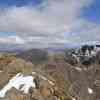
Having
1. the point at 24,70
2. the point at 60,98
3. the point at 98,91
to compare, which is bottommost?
the point at 98,91

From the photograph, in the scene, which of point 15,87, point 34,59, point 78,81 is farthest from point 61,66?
point 15,87

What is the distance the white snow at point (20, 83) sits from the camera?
79.4ft

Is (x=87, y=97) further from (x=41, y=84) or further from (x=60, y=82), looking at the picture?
(x=41, y=84)

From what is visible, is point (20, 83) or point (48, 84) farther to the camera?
point (20, 83)

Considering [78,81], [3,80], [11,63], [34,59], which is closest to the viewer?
[3,80]

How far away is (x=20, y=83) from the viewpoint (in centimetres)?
2567

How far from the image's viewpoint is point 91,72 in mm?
44781

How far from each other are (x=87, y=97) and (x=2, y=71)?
11.5 meters

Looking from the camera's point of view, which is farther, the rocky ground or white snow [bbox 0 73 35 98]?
white snow [bbox 0 73 35 98]

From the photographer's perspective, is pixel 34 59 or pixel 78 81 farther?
pixel 34 59

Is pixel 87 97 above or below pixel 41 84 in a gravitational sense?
below

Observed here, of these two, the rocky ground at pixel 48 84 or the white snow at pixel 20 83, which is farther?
the white snow at pixel 20 83

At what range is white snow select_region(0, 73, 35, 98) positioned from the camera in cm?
2419

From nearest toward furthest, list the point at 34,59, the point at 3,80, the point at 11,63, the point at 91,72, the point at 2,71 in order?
the point at 3,80 → the point at 2,71 → the point at 11,63 → the point at 34,59 → the point at 91,72
